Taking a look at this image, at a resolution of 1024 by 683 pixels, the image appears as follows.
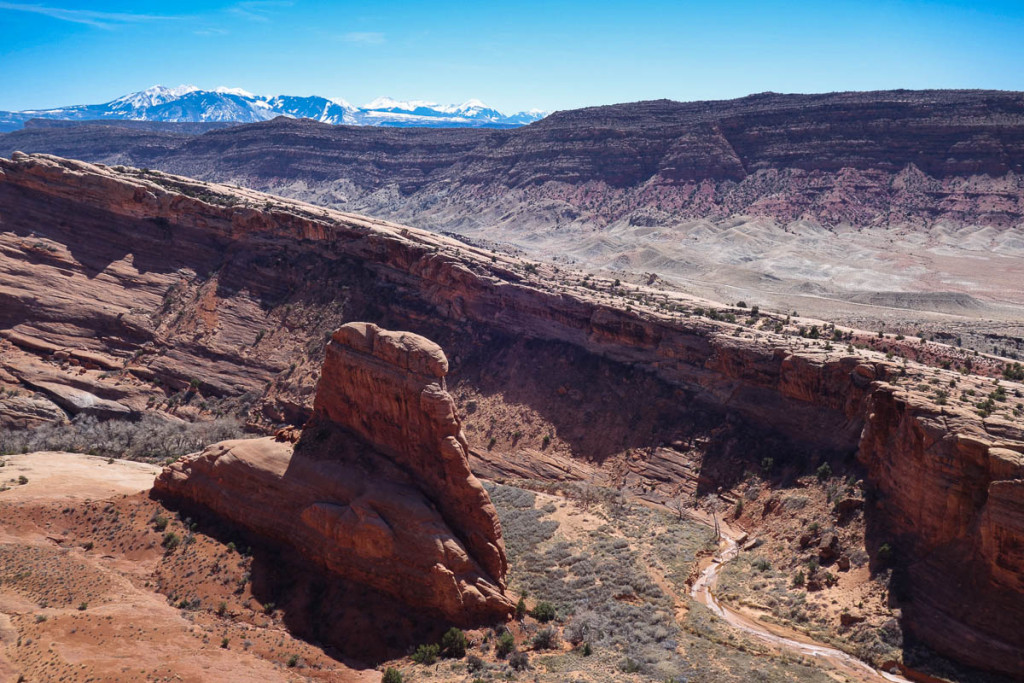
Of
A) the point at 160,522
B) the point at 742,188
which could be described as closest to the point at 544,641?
the point at 160,522

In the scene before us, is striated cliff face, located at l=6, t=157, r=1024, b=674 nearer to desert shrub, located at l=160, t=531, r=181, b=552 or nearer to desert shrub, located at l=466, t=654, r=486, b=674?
desert shrub, located at l=466, t=654, r=486, b=674

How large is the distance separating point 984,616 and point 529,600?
14.7 metres

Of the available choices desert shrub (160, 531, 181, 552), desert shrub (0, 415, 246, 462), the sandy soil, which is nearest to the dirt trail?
the sandy soil

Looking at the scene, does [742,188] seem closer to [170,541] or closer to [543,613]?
[543,613]

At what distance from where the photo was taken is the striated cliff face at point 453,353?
22.6 meters

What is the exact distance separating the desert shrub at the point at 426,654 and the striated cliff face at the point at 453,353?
2.27 m

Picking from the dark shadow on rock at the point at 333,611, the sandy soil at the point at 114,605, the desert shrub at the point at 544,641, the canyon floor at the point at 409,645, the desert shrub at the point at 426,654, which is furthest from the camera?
the desert shrub at the point at 544,641

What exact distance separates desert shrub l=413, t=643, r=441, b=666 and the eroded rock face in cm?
113

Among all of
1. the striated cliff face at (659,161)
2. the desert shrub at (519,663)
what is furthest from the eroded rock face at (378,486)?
the striated cliff face at (659,161)

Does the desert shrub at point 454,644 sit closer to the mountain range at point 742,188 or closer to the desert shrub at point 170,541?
the desert shrub at point 170,541

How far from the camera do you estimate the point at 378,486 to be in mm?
22703

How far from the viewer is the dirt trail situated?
20672 millimetres

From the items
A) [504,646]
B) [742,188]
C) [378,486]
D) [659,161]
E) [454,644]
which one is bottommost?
[454,644]

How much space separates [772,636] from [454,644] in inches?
446
